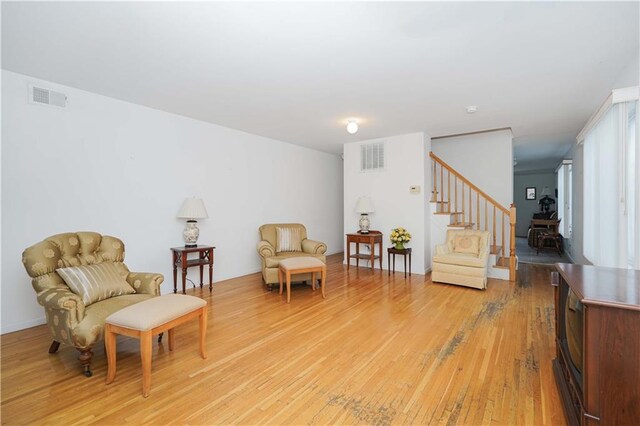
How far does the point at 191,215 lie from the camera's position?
423cm

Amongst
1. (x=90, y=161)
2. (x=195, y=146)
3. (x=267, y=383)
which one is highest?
(x=195, y=146)

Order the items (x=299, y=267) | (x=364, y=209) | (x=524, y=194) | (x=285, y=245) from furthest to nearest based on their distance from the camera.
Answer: (x=524, y=194) → (x=364, y=209) → (x=285, y=245) → (x=299, y=267)

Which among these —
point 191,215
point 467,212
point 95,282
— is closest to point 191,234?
point 191,215

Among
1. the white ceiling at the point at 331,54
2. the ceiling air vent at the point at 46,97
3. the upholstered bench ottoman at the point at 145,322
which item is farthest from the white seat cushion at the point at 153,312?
the ceiling air vent at the point at 46,97

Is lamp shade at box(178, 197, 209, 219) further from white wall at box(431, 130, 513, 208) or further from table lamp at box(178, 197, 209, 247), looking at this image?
white wall at box(431, 130, 513, 208)

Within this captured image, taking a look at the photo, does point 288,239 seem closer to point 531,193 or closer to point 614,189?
point 614,189

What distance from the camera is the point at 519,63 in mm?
2820

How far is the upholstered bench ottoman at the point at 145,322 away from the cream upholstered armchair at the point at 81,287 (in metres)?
0.22

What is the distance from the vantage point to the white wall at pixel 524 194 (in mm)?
11344

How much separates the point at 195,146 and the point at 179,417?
3.87 metres

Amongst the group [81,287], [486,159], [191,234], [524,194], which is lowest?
[81,287]

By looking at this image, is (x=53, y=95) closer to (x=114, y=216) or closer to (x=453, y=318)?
(x=114, y=216)

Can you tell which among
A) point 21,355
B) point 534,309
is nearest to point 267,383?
point 21,355

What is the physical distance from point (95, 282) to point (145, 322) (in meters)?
0.90
